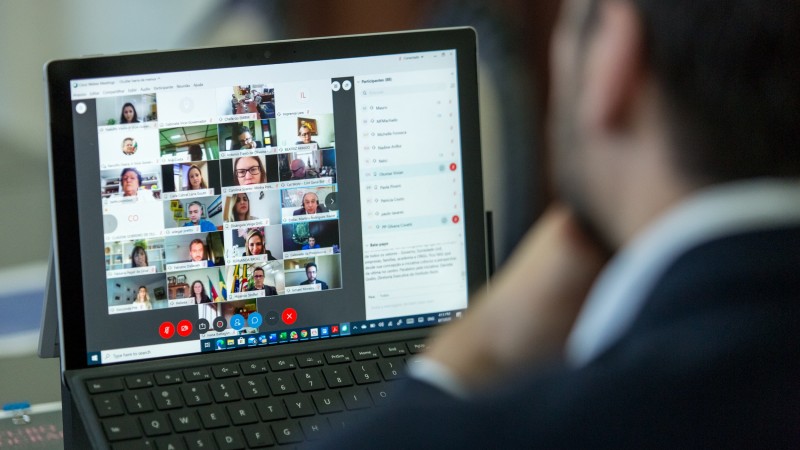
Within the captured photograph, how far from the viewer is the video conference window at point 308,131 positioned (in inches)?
34.7

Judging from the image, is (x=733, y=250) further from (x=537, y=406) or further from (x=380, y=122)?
(x=380, y=122)

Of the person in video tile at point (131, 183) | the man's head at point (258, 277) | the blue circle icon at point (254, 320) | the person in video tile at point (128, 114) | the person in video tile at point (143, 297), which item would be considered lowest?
the blue circle icon at point (254, 320)

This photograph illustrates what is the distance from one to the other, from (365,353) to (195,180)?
0.75 feet

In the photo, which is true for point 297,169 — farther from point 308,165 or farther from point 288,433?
point 288,433

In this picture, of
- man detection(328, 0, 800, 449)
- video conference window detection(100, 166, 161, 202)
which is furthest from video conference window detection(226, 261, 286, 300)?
man detection(328, 0, 800, 449)

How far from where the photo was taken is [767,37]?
1.19 feet

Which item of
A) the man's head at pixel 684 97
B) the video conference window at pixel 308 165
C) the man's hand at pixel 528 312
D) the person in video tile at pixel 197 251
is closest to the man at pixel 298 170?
the video conference window at pixel 308 165

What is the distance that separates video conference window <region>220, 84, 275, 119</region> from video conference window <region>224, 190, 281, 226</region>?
7 cm

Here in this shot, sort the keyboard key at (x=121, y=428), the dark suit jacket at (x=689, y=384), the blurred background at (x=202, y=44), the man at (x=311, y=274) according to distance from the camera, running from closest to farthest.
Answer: the dark suit jacket at (x=689, y=384)
the keyboard key at (x=121, y=428)
the man at (x=311, y=274)
the blurred background at (x=202, y=44)

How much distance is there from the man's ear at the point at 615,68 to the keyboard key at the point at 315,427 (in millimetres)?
519

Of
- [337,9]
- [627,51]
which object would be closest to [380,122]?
[337,9]

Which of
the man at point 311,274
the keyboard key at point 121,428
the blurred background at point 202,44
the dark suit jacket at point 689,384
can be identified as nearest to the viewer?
the dark suit jacket at point 689,384

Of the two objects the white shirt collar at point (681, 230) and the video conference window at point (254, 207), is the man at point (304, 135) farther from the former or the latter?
the white shirt collar at point (681, 230)

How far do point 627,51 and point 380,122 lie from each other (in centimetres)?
54
